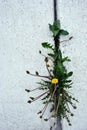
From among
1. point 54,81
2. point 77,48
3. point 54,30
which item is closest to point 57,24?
point 54,30

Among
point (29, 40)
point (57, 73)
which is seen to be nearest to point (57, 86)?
point (57, 73)

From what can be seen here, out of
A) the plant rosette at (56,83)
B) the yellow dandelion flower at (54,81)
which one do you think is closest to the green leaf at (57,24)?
the plant rosette at (56,83)

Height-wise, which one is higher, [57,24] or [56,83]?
[57,24]

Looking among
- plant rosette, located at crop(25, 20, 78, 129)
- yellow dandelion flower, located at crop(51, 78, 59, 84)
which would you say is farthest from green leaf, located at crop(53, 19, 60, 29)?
yellow dandelion flower, located at crop(51, 78, 59, 84)

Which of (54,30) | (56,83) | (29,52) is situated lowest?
(56,83)

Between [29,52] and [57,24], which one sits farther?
[29,52]

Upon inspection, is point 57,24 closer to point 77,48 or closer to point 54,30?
point 54,30

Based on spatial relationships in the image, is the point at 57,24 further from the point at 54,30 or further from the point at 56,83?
the point at 56,83

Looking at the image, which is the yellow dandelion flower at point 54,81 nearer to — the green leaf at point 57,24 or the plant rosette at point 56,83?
the plant rosette at point 56,83
